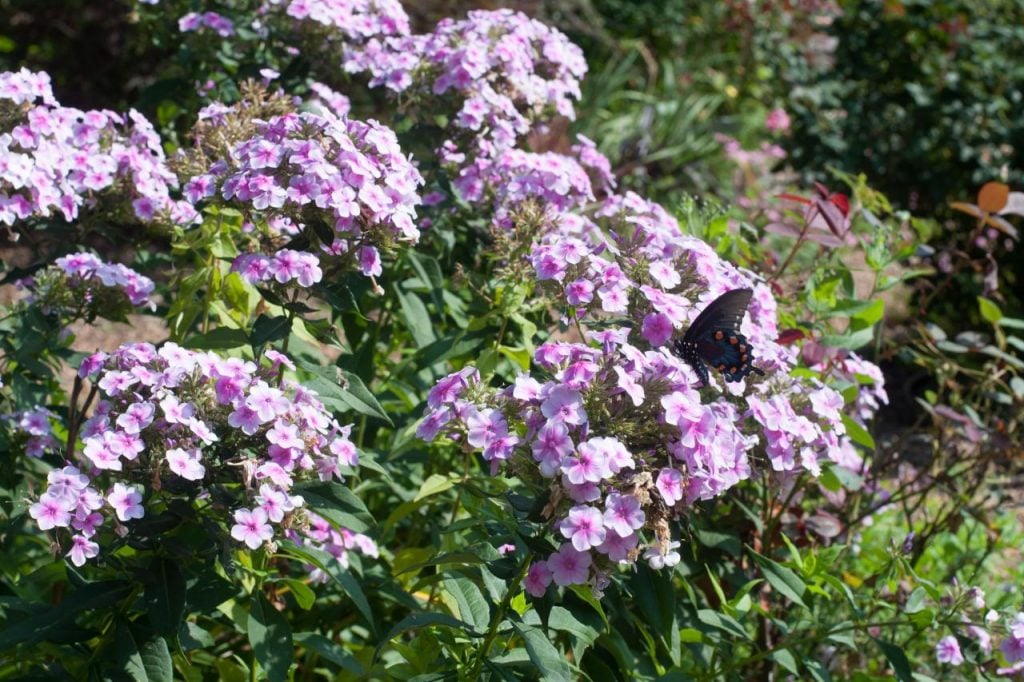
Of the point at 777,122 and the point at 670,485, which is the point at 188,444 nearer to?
the point at 670,485

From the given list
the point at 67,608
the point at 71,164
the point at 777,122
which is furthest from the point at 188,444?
the point at 777,122

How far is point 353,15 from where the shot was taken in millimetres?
2996

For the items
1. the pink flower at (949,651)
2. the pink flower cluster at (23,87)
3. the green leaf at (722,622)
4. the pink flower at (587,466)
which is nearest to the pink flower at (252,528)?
the pink flower at (587,466)

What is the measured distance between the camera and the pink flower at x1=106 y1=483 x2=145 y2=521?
1.78 meters

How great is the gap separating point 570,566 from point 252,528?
0.48 meters

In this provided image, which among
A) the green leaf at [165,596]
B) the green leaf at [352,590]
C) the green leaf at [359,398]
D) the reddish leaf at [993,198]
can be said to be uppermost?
A: the green leaf at [359,398]

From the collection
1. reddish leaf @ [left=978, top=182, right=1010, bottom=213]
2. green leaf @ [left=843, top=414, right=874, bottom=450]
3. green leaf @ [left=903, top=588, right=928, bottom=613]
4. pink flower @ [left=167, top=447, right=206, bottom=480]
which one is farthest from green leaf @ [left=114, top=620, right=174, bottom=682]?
reddish leaf @ [left=978, top=182, right=1010, bottom=213]

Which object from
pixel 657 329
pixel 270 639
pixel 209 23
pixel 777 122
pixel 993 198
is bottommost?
pixel 777 122

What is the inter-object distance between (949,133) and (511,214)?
4.04 m

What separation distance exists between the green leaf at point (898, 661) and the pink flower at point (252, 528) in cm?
120

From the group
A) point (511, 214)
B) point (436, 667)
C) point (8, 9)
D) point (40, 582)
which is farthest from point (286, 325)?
point (8, 9)

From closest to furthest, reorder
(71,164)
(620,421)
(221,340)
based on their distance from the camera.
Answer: (620,421) → (221,340) → (71,164)

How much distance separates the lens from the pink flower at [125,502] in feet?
5.83

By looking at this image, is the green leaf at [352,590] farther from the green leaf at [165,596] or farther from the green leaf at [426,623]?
the green leaf at [165,596]
